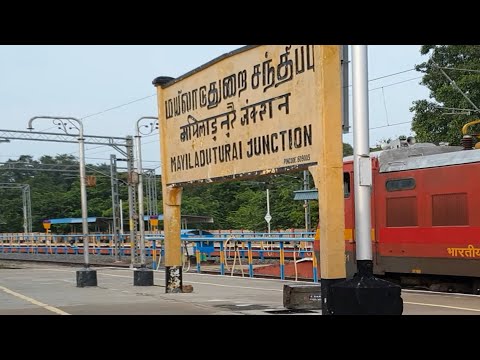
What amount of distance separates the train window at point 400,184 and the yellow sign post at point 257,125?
167 inches

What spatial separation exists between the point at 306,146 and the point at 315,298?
272 cm

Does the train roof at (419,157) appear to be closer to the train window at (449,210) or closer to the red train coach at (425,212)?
the red train coach at (425,212)

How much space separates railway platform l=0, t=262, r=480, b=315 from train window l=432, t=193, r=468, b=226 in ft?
4.63

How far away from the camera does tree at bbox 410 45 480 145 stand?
89.6 ft

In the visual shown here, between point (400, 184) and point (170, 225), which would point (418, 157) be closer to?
point (400, 184)

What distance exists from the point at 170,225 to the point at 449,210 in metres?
5.65

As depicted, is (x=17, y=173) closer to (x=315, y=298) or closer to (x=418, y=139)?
(x=418, y=139)

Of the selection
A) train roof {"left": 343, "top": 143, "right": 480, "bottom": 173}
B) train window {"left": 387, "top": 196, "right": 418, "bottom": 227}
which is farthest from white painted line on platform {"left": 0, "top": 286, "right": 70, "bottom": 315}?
train roof {"left": 343, "top": 143, "right": 480, "bottom": 173}

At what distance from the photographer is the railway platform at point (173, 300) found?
1048 cm

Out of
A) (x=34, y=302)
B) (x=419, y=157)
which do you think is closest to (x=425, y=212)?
(x=419, y=157)

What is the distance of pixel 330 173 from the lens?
28.2ft

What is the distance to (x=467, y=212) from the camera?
41.3 feet
